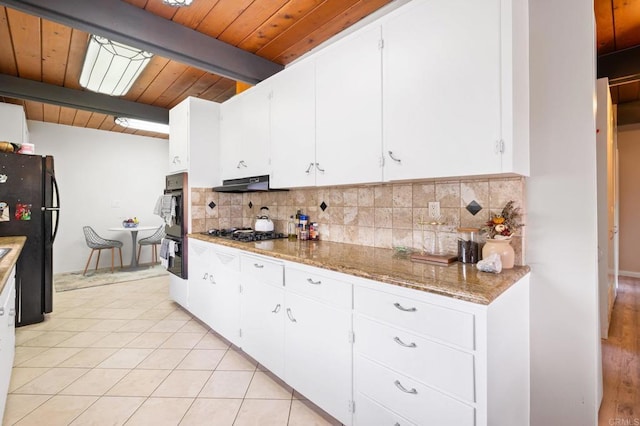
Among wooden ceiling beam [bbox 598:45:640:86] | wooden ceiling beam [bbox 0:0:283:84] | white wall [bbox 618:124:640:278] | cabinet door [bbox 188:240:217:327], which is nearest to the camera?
wooden ceiling beam [bbox 0:0:283:84]

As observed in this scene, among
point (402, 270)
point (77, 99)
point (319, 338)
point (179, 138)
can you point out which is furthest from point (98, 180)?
point (402, 270)

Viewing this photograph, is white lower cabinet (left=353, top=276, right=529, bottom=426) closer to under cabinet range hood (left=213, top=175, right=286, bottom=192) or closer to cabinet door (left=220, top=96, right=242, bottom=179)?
under cabinet range hood (left=213, top=175, right=286, bottom=192)

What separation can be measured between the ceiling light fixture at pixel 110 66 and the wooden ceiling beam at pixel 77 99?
30cm

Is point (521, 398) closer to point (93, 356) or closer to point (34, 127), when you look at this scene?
point (93, 356)

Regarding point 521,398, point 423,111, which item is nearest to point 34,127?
point 423,111

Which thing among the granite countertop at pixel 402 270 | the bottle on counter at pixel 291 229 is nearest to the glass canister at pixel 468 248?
the granite countertop at pixel 402 270

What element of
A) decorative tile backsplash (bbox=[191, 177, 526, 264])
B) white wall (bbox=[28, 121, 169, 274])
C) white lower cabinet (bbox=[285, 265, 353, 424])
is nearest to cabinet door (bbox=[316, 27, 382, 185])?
decorative tile backsplash (bbox=[191, 177, 526, 264])

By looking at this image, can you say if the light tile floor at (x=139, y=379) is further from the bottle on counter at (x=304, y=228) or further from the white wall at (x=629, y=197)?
the white wall at (x=629, y=197)

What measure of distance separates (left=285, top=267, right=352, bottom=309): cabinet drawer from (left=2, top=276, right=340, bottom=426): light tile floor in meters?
0.69

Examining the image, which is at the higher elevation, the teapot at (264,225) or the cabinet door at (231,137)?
the cabinet door at (231,137)

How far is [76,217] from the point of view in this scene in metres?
5.08

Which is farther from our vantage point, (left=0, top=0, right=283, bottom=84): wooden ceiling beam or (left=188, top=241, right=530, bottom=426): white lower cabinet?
(left=0, top=0, right=283, bottom=84): wooden ceiling beam

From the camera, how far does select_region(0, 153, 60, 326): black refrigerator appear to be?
283 cm

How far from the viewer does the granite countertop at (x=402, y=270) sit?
1.14 m
